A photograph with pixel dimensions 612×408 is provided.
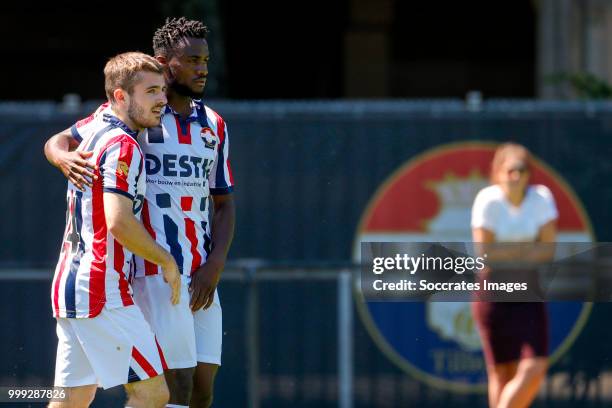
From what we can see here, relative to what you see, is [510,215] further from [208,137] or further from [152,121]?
[152,121]

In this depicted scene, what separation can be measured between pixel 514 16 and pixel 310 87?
3.45m

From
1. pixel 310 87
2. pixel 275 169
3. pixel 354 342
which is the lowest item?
pixel 354 342

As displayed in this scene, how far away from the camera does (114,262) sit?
5.00m

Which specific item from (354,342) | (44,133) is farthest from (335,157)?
(44,133)

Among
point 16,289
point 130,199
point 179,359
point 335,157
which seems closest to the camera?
point 130,199

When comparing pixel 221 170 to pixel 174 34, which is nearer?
pixel 174 34

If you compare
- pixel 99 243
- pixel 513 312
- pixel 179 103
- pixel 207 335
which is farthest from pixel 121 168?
pixel 513 312

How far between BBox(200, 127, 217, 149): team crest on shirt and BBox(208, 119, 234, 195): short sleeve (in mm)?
73

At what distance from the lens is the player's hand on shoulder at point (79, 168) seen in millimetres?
4953

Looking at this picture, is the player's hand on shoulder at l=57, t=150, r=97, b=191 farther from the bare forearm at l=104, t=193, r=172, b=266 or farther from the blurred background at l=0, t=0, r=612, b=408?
the blurred background at l=0, t=0, r=612, b=408

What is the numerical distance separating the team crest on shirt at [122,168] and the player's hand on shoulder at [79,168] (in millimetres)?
121

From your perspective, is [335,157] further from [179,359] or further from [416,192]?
[179,359]

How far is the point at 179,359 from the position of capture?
5281 millimetres

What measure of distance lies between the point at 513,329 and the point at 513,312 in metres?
0.11
